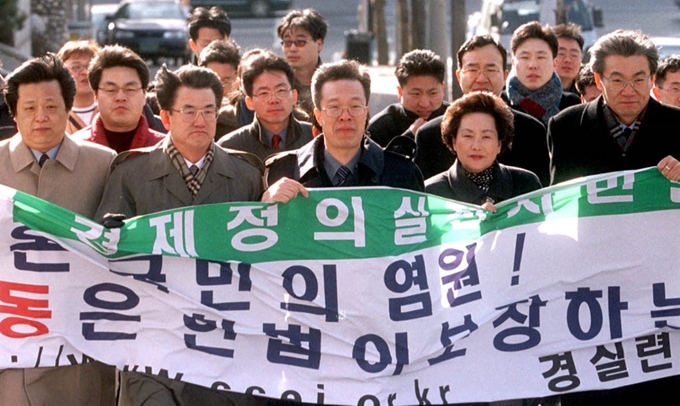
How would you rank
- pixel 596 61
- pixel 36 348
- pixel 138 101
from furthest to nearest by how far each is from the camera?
1. pixel 138 101
2. pixel 596 61
3. pixel 36 348

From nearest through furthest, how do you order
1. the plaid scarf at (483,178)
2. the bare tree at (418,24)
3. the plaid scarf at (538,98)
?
the plaid scarf at (483,178)
the plaid scarf at (538,98)
the bare tree at (418,24)

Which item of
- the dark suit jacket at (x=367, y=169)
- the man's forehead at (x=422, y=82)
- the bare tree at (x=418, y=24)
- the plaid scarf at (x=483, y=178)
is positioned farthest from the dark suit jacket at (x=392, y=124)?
the bare tree at (x=418, y=24)

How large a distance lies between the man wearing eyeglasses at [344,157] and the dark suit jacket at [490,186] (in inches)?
12.0

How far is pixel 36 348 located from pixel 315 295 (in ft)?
4.15

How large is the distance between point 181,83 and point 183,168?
433 mm

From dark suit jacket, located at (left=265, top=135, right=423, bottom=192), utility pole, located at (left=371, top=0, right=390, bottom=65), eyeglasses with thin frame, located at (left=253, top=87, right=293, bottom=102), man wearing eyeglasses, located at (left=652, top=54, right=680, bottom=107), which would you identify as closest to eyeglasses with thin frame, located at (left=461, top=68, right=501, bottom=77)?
man wearing eyeglasses, located at (left=652, top=54, right=680, bottom=107)

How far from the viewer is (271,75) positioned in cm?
816

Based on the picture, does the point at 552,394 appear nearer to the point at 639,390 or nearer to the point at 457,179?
the point at 639,390

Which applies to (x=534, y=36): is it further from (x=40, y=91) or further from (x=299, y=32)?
(x=40, y=91)

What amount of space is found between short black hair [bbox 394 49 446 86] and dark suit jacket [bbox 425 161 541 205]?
1.74 m

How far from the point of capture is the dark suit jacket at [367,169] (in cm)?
659

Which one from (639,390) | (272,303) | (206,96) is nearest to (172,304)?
(272,303)

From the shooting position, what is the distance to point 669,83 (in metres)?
9.21

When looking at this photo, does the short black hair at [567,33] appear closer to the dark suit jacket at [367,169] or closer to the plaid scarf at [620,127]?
the plaid scarf at [620,127]
